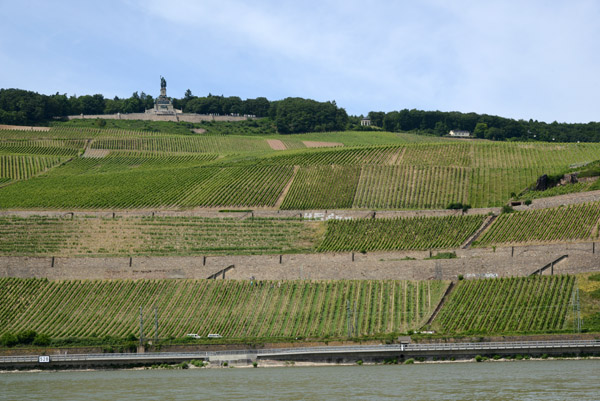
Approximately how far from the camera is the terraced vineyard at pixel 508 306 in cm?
5769

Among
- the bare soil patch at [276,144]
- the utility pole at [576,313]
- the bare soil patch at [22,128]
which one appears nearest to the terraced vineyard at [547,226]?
the utility pole at [576,313]

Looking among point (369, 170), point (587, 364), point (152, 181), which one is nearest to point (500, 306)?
point (587, 364)

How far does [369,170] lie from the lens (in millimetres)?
100000

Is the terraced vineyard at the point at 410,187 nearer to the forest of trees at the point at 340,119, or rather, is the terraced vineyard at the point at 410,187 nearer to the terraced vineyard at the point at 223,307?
the terraced vineyard at the point at 223,307

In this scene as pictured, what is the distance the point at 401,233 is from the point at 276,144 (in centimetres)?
6604

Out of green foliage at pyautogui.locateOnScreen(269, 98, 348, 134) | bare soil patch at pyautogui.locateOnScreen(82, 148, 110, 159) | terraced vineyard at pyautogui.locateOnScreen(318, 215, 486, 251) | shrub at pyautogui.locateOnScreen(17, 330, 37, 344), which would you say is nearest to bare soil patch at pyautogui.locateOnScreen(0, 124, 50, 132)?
bare soil patch at pyautogui.locateOnScreen(82, 148, 110, 159)

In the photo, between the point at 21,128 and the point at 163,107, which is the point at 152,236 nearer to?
the point at 21,128

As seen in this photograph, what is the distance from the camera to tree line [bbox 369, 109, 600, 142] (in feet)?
520

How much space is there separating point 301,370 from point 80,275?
30389mm

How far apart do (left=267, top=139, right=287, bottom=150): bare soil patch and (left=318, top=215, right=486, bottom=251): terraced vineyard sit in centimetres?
5432

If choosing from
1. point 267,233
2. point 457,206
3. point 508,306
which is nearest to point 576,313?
point 508,306

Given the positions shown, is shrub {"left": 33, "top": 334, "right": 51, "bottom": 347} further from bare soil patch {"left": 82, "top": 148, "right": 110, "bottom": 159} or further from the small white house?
the small white house

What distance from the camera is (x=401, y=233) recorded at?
78000 mm

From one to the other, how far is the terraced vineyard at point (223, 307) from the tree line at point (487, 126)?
95.4 metres
